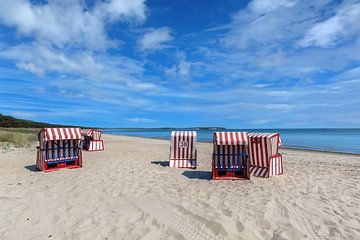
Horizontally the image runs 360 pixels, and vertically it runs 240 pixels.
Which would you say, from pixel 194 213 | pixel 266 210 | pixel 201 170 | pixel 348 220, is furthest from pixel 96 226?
pixel 201 170

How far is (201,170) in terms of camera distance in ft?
33.6

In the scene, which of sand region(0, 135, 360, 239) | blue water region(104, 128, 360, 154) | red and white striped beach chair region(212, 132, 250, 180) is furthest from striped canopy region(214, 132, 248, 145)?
blue water region(104, 128, 360, 154)

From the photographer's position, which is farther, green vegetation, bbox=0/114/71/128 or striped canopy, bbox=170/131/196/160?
green vegetation, bbox=0/114/71/128

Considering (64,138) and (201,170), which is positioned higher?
(64,138)

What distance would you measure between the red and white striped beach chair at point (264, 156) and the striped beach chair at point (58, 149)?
21.0 feet

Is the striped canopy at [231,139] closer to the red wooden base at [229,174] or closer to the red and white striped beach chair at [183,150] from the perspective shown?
the red wooden base at [229,174]

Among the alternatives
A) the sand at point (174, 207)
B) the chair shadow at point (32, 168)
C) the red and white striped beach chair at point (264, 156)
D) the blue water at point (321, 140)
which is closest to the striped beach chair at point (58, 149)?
the chair shadow at point (32, 168)

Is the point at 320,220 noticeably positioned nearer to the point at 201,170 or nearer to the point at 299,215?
the point at 299,215

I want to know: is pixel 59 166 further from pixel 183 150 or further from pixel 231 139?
pixel 231 139

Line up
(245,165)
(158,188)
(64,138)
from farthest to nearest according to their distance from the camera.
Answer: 1. (64,138)
2. (245,165)
3. (158,188)

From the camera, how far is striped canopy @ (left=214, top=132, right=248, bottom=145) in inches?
329

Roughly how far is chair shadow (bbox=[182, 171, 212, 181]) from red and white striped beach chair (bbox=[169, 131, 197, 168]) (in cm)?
101

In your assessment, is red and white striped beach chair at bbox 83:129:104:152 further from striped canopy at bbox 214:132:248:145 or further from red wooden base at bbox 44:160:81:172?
striped canopy at bbox 214:132:248:145

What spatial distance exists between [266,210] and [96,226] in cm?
317
